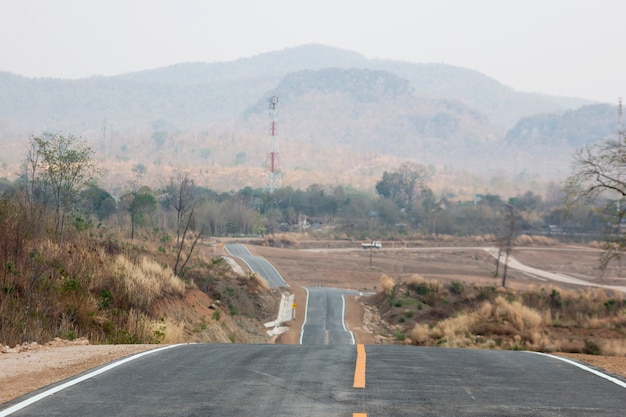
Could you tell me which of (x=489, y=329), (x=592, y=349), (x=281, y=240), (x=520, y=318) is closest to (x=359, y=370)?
(x=592, y=349)

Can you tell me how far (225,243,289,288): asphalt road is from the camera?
2619 inches

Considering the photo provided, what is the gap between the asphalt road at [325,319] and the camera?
4000 centimetres

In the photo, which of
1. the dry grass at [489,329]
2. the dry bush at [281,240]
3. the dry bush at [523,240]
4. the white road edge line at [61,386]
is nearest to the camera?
the white road edge line at [61,386]

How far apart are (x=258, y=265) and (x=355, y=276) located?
36.7ft

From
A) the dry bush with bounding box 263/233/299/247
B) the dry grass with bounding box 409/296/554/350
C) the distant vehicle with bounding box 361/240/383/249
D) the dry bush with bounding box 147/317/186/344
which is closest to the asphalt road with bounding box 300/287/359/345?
the dry grass with bounding box 409/296/554/350

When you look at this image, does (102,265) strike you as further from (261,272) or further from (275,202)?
(275,202)

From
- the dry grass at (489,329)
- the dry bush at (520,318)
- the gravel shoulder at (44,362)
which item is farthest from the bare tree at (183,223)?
the gravel shoulder at (44,362)

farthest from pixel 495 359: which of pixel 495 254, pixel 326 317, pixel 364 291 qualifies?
pixel 495 254

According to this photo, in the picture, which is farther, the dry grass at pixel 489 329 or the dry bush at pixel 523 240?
the dry bush at pixel 523 240

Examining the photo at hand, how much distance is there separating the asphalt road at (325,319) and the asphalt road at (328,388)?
1063 inches

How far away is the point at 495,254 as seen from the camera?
105 metres

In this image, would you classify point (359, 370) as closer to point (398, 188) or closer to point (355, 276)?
point (355, 276)

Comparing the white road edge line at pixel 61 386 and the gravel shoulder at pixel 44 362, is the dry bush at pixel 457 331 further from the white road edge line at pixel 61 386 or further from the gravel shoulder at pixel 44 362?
the white road edge line at pixel 61 386

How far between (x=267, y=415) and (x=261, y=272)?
6440cm
